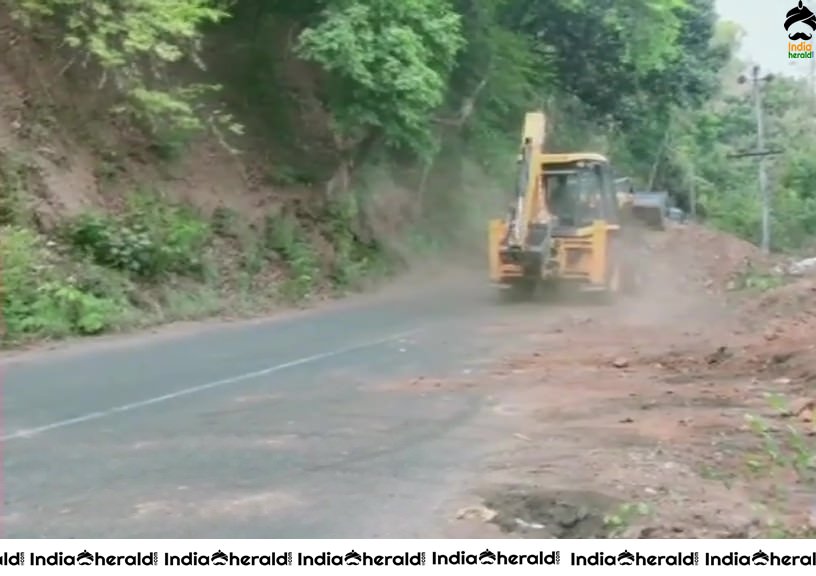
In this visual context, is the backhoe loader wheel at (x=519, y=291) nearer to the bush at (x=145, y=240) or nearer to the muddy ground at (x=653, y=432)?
the muddy ground at (x=653, y=432)

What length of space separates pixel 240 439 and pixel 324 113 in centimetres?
2091

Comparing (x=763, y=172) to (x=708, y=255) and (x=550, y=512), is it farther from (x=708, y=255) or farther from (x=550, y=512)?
(x=550, y=512)

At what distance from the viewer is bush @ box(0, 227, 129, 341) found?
16750mm

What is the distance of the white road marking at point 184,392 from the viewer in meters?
10.1

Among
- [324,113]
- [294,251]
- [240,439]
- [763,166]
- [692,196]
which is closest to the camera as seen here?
[240,439]

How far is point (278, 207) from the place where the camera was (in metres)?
27.1

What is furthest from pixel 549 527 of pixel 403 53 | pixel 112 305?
pixel 403 53

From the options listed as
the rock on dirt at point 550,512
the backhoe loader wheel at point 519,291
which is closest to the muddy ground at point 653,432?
the rock on dirt at point 550,512

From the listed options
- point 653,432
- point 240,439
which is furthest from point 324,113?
point 653,432

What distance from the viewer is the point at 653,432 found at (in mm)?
9727

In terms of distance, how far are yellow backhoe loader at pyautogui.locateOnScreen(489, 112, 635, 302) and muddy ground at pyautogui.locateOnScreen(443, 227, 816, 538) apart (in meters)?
3.68

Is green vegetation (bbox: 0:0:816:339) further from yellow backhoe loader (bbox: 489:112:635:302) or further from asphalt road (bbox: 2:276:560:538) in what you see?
asphalt road (bbox: 2:276:560:538)

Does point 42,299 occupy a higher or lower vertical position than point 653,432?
higher

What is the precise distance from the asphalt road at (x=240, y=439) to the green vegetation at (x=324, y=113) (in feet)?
12.8
